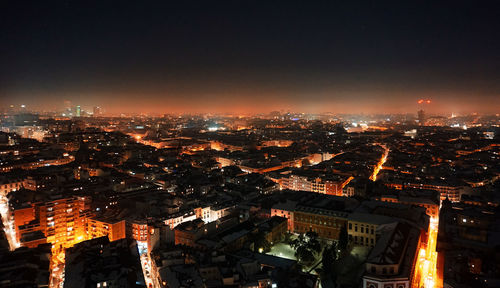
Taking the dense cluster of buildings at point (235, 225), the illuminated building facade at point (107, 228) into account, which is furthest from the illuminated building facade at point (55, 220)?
the illuminated building facade at point (107, 228)

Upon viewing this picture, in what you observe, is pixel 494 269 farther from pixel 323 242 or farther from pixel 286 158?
pixel 286 158

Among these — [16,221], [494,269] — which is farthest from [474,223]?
[16,221]

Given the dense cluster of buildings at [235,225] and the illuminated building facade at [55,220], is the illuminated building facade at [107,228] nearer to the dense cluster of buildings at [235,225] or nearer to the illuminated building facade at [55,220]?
the dense cluster of buildings at [235,225]

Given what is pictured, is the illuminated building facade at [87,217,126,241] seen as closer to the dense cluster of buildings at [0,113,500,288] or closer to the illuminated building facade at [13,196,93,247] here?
the dense cluster of buildings at [0,113,500,288]

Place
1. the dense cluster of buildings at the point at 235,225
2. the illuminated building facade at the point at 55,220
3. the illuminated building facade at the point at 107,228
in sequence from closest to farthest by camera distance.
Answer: the dense cluster of buildings at the point at 235,225 → the illuminated building facade at the point at 107,228 → the illuminated building facade at the point at 55,220

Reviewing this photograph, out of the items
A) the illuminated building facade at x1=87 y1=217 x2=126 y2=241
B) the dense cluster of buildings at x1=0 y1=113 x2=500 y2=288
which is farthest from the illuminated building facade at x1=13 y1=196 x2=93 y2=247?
the illuminated building facade at x1=87 y1=217 x2=126 y2=241

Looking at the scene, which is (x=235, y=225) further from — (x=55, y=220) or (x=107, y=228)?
(x=55, y=220)

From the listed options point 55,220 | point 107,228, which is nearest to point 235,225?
point 107,228

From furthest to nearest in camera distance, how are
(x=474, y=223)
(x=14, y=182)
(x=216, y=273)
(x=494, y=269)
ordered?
(x=14, y=182) < (x=474, y=223) < (x=494, y=269) < (x=216, y=273)

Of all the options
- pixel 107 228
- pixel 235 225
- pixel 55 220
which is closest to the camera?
pixel 235 225

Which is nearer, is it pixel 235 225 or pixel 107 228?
pixel 235 225

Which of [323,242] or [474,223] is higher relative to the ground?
[474,223]
